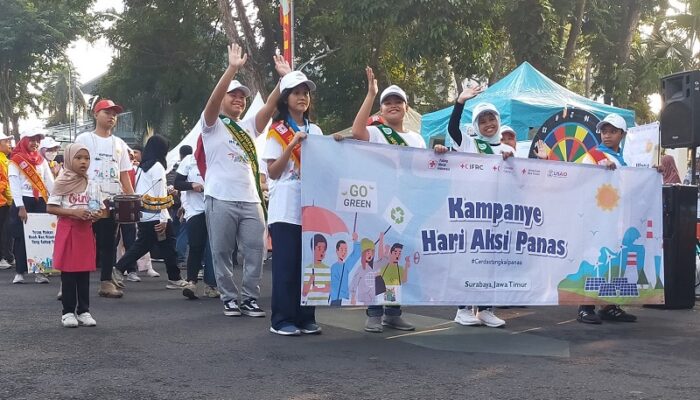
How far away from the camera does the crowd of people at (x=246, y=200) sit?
616 cm

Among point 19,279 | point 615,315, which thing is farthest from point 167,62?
point 615,315

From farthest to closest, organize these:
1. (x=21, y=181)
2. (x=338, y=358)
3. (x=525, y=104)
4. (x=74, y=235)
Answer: (x=525, y=104), (x=21, y=181), (x=74, y=235), (x=338, y=358)

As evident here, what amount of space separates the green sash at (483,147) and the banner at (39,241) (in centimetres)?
610

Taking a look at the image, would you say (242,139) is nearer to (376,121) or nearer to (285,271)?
(376,121)

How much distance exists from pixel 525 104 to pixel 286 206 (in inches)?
376

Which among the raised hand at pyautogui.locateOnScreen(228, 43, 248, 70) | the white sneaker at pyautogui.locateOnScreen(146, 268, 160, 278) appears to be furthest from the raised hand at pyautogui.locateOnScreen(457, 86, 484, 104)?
the white sneaker at pyautogui.locateOnScreen(146, 268, 160, 278)

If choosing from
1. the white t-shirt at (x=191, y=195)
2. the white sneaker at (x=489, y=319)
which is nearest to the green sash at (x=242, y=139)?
the white t-shirt at (x=191, y=195)

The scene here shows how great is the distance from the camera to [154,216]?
9391mm

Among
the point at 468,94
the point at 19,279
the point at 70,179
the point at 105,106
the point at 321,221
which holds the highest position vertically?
the point at 105,106

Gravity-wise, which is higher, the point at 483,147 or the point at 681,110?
the point at 681,110

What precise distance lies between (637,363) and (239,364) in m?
2.57

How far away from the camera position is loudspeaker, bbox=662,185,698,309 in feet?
28.6

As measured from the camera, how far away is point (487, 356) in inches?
219

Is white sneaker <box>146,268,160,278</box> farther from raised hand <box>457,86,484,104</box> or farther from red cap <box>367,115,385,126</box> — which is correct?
raised hand <box>457,86,484,104</box>
